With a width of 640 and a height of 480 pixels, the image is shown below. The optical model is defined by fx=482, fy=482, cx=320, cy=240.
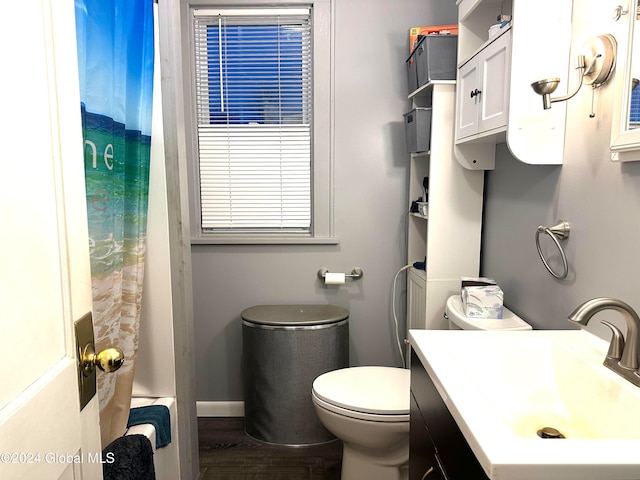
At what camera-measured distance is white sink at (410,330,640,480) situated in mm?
717

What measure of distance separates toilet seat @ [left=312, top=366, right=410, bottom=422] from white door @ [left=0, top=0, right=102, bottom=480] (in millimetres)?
1042

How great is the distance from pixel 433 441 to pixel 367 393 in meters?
0.71

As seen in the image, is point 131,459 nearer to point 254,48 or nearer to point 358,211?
point 358,211

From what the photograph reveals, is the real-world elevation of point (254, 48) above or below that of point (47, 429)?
above

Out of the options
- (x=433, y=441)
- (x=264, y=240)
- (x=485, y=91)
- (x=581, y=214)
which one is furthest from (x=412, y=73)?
(x=433, y=441)

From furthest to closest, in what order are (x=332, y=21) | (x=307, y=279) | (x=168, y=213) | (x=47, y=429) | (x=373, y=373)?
(x=307, y=279), (x=332, y=21), (x=373, y=373), (x=168, y=213), (x=47, y=429)

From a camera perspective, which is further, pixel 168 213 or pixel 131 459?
pixel 168 213

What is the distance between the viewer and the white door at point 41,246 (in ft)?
2.16

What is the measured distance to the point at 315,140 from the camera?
246cm

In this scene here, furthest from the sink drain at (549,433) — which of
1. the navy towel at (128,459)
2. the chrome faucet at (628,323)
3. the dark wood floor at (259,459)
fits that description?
the dark wood floor at (259,459)

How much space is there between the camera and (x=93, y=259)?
4.25 ft

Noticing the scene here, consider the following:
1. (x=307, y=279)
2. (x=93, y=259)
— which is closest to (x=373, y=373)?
(x=307, y=279)

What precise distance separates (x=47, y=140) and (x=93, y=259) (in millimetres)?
605

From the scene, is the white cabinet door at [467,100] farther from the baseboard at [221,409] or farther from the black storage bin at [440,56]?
the baseboard at [221,409]
